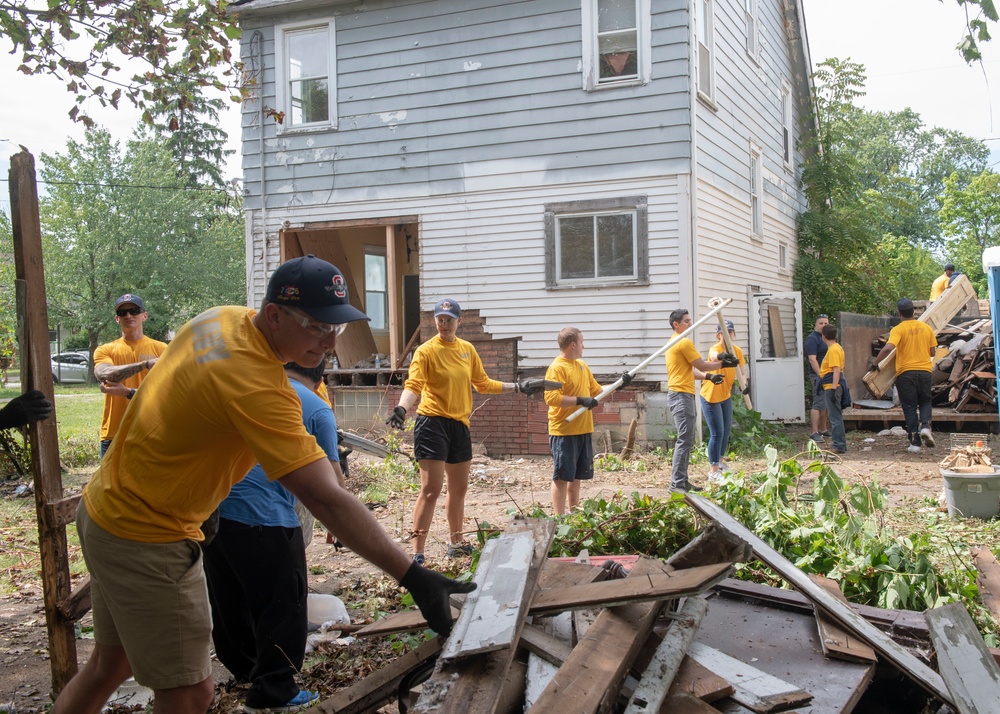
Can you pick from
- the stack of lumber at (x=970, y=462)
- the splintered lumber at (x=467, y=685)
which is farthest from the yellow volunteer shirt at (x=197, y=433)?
the stack of lumber at (x=970, y=462)

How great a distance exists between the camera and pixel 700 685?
9.28ft

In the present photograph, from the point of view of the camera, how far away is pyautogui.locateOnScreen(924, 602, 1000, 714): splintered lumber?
9.12 feet

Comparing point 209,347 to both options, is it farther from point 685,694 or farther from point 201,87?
point 201,87

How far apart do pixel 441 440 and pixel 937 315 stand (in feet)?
37.8

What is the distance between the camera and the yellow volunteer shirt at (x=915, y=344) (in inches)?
421

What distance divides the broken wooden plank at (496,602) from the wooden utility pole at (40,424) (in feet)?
6.19

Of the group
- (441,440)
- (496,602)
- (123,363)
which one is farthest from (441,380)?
(496,602)

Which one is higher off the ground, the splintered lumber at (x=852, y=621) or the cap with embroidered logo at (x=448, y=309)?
the cap with embroidered logo at (x=448, y=309)

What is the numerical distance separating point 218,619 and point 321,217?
9.55 metres

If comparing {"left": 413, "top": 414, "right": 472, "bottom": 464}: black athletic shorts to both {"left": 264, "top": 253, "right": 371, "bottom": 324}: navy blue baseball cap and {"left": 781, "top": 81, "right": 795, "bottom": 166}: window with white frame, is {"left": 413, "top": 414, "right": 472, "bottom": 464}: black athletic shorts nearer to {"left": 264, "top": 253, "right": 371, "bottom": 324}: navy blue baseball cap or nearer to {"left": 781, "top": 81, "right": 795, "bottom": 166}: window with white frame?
{"left": 264, "top": 253, "right": 371, "bottom": 324}: navy blue baseball cap

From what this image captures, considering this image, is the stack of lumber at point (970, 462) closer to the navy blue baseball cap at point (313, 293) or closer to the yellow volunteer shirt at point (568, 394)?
the yellow volunteer shirt at point (568, 394)

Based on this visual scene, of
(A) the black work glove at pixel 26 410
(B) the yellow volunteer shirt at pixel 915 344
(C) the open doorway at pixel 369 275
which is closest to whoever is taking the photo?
(A) the black work glove at pixel 26 410

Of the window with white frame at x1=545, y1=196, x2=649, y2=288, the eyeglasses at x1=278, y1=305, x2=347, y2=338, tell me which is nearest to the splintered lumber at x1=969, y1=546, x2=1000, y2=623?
the eyeglasses at x1=278, y1=305, x2=347, y2=338

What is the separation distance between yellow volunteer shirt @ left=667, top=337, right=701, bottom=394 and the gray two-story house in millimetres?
2466
